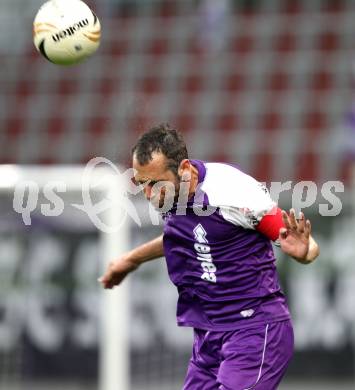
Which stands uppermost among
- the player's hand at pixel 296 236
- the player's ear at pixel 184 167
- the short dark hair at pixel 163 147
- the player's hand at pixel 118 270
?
the short dark hair at pixel 163 147

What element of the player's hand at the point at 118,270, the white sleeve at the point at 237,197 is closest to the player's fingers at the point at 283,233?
the white sleeve at the point at 237,197

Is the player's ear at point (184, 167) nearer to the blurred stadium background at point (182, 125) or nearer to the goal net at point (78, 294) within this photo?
the goal net at point (78, 294)

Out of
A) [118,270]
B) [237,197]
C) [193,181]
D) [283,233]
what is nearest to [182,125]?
[118,270]

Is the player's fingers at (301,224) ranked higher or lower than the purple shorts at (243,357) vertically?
higher

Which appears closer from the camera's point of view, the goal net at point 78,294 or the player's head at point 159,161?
the player's head at point 159,161

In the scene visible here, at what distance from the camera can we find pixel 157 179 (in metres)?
4.25

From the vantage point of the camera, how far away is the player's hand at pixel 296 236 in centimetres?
410

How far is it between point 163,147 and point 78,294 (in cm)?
474

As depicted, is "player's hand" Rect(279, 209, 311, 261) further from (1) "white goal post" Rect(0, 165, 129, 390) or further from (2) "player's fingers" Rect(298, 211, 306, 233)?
(1) "white goal post" Rect(0, 165, 129, 390)

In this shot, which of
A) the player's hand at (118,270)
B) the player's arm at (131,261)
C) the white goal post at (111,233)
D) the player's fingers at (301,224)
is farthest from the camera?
the white goal post at (111,233)

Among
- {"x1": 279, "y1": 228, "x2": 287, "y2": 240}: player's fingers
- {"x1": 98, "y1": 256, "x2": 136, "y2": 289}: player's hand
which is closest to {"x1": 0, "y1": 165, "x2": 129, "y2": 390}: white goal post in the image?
{"x1": 98, "y1": 256, "x2": 136, "y2": 289}: player's hand

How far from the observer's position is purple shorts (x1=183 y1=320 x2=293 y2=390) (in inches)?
171

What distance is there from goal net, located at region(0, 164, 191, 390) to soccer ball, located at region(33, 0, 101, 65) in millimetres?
3007

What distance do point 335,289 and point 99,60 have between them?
5116 mm
